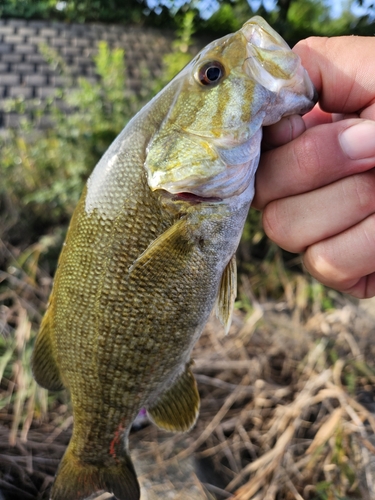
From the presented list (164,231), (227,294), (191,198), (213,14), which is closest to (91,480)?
(227,294)

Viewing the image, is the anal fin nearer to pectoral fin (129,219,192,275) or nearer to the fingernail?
pectoral fin (129,219,192,275)

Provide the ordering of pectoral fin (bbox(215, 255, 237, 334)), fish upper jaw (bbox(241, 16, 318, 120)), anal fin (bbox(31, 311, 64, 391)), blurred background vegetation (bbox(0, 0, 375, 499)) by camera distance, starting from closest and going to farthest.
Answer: fish upper jaw (bbox(241, 16, 318, 120))
pectoral fin (bbox(215, 255, 237, 334))
anal fin (bbox(31, 311, 64, 391))
blurred background vegetation (bbox(0, 0, 375, 499))

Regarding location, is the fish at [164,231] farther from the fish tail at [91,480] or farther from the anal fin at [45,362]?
the fish tail at [91,480]

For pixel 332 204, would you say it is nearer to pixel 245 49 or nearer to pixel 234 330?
pixel 245 49

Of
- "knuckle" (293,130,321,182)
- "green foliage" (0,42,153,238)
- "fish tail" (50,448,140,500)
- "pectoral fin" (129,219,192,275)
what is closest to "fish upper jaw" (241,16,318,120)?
"knuckle" (293,130,321,182)

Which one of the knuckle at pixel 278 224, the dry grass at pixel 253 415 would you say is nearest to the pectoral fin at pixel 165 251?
the knuckle at pixel 278 224

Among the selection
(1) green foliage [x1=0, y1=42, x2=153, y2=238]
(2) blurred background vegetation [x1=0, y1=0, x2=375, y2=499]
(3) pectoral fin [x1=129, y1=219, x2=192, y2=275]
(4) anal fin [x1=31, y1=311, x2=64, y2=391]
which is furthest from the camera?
(1) green foliage [x1=0, y1=42, x2=153, y2=238]

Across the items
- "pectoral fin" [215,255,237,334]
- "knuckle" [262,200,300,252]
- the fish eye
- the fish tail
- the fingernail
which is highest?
the fish eye

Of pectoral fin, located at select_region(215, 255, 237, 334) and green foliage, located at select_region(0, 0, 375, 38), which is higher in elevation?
green foliage, located at select_region(0, 0, 375, 38)
